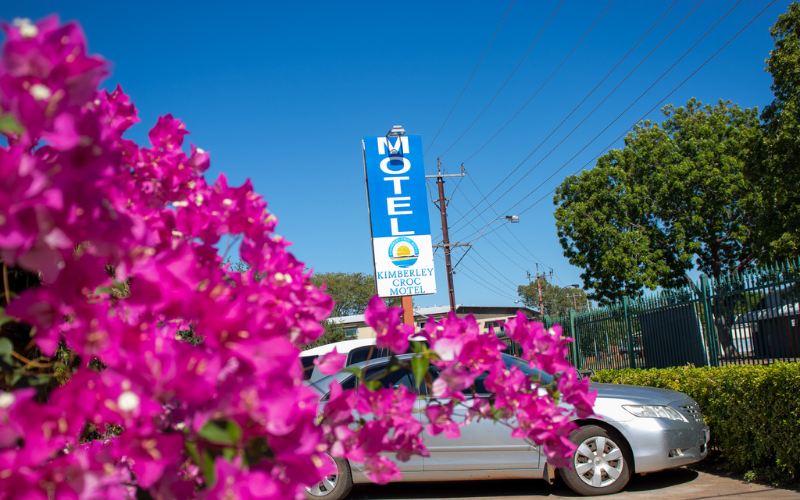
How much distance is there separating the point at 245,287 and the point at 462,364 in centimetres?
61

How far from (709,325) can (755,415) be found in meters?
3.17

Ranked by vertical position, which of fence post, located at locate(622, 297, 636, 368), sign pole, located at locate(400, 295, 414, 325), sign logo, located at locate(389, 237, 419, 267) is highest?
sign logo, located at locate(389, 237, 419, 267)

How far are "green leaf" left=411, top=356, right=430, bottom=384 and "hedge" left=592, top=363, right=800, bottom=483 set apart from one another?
18.7 ft

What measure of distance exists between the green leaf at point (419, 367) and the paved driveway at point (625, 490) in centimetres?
523

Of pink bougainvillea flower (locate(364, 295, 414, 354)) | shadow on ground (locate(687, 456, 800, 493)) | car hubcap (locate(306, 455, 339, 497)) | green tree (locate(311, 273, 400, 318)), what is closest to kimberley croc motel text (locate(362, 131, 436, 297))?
shadow on ground (locate(687, 456, 800, 493))

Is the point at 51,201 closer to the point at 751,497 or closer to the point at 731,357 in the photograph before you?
the point at 751,497

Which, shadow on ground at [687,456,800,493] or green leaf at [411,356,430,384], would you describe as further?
shadow on ground at [687,456,800,493]

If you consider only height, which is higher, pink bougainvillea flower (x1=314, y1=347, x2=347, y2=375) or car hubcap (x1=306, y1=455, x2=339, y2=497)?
pink bougainvillea flower (x1=314, y1=347, x2=347, y2=375)

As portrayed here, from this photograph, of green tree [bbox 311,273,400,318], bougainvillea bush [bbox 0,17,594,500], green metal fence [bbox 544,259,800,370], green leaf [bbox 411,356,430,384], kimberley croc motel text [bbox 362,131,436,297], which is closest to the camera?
bougainvillea bush [bbox 0,17,594,500]

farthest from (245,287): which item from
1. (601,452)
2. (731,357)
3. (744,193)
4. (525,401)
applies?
(744,193)

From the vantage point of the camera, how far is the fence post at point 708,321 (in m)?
9.04

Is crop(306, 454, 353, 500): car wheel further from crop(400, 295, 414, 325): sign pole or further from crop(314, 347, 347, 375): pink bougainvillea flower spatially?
crop(400, 295, 414, 325): sign pole

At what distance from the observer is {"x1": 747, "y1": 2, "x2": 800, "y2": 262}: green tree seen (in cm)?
1798

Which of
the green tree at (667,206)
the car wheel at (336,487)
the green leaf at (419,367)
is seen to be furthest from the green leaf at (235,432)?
the green tree at (667,206)
